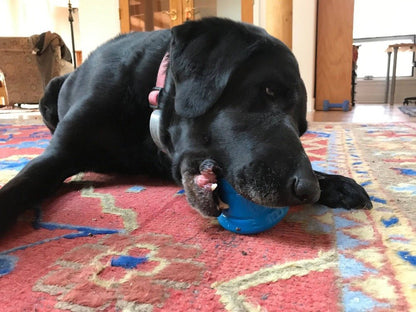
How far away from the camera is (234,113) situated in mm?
799

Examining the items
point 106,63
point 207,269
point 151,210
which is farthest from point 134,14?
point 207,269

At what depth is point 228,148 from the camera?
0.77 metres

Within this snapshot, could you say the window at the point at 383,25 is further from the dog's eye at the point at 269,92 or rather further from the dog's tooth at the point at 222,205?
the dog's tooth at the point at 222,205

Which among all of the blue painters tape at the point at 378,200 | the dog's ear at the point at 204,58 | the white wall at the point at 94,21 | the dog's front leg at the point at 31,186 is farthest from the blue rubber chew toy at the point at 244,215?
the white wall at the point at 94,21

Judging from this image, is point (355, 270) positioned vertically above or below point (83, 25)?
below

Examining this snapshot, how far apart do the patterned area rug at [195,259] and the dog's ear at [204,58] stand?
26 cm

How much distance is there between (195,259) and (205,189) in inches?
7.3

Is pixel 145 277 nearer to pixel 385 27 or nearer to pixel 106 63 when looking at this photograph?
pixel 106 63

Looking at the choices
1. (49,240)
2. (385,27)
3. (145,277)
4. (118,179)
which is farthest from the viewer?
(385,27)

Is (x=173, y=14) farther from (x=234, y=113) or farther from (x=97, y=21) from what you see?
(x=234, y=113)

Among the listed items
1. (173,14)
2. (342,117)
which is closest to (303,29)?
(342,117)

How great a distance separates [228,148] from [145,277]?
1.04 ft

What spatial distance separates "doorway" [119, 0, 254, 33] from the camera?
432cm

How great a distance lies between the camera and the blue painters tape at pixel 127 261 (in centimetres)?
60
